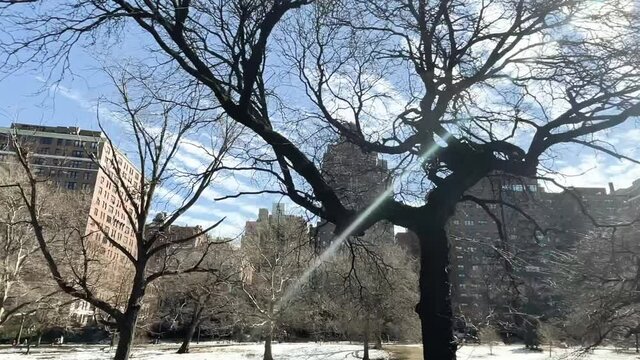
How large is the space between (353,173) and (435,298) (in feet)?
7.71

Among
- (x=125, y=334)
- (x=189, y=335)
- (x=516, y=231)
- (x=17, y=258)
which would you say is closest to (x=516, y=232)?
(x=516, y=231)

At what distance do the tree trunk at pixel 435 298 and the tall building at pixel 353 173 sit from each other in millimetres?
1497

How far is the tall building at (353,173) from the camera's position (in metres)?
5.95

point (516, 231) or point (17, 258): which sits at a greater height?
point (17, 258)

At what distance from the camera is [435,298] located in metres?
4.23

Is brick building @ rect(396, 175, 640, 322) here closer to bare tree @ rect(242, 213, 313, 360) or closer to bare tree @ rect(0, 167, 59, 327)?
bare tree @ rect(0, 167, 59, 327)

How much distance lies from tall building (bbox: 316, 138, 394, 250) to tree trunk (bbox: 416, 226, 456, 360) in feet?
4.91

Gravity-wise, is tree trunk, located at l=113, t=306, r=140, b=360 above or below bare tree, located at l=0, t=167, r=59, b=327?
below

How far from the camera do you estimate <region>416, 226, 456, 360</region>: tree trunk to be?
13.4 ft

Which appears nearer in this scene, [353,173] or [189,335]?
[353,173]

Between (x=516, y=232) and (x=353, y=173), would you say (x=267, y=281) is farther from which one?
(x=353, y=173)

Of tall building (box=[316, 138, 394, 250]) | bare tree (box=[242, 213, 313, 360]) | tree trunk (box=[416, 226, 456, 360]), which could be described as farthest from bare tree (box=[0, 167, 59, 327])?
tree trunk (box=[416, 226, 456, 360])

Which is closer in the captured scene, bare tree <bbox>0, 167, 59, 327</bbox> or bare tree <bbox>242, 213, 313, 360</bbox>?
bare tree <bbox>0, 167, 59, 327</bbox>

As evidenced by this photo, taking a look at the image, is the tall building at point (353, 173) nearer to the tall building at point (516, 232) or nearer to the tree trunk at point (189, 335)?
the tall building at point (516, 232)
